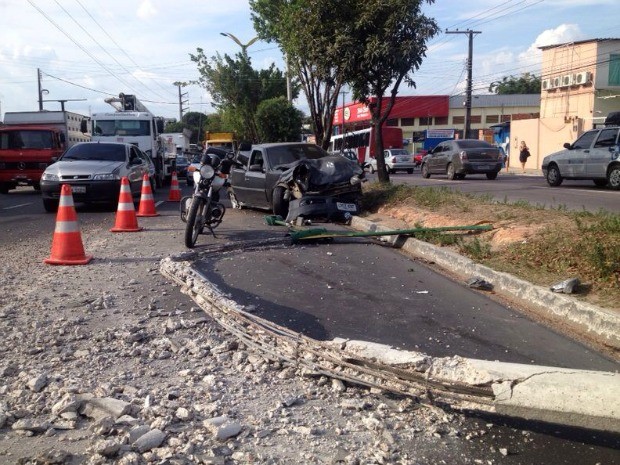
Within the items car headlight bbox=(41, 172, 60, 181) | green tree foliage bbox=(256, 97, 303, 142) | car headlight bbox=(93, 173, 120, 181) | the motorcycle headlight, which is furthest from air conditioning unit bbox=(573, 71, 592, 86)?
the motorcycle headlight

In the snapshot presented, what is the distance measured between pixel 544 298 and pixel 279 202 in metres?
6.99

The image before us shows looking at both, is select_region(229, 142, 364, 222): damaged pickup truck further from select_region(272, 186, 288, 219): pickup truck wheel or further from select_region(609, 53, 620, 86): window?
select_region(609, 53, 620, 86): window

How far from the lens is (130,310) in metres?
5.23

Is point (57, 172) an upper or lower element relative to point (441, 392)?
upper

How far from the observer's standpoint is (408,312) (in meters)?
5.36

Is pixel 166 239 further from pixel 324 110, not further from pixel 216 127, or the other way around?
pixel 216 127

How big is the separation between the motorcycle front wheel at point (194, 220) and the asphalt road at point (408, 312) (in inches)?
7.9

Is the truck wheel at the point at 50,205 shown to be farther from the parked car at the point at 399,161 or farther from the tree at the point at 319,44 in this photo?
the parked car at the point at 399,161


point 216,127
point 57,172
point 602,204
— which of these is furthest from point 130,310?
point 216,127

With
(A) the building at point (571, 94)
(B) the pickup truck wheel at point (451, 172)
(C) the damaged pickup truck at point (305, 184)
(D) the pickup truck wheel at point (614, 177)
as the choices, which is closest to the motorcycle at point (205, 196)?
(C) the damaged pickup truck at point (305, 184)

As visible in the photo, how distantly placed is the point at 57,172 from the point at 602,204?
11.6 m

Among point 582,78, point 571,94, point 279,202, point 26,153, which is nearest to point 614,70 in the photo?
point 582,78

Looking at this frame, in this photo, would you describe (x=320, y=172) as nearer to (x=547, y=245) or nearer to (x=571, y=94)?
(x=547, y=245)

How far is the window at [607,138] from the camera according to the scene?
17.4 m
